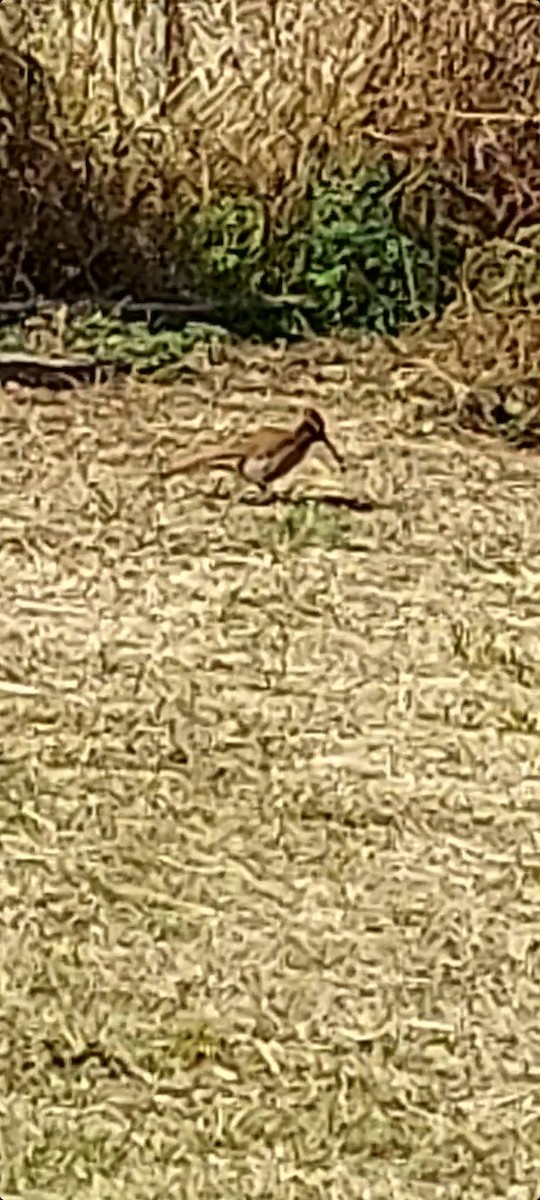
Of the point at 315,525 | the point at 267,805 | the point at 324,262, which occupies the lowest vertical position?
the point at 267,805

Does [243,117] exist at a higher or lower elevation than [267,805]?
higher

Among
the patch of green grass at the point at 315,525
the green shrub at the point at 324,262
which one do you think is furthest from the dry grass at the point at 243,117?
the patch of green grass at the point at 315,525

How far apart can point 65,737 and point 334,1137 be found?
27 centimetres

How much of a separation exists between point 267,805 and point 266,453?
19 cm

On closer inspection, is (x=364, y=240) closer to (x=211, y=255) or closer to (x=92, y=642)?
(x=211, y=255)

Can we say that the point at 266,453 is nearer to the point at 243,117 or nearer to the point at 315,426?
the point at 315,426

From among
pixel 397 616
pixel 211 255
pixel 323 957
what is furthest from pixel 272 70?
pixel 323 957

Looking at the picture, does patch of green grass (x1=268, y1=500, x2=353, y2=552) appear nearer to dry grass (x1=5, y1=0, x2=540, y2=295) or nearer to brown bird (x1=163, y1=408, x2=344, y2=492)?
brown bird (x1=163, y1=408, x2=344, y2=492)

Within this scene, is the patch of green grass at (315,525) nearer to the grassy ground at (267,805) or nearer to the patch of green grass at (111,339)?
the grassy ground at (267,805)

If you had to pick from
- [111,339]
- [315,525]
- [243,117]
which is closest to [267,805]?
[315,525]

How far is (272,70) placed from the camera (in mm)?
1066

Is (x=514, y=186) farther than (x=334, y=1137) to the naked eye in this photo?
Yes

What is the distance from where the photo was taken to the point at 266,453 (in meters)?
1.09

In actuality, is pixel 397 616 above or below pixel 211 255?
below
